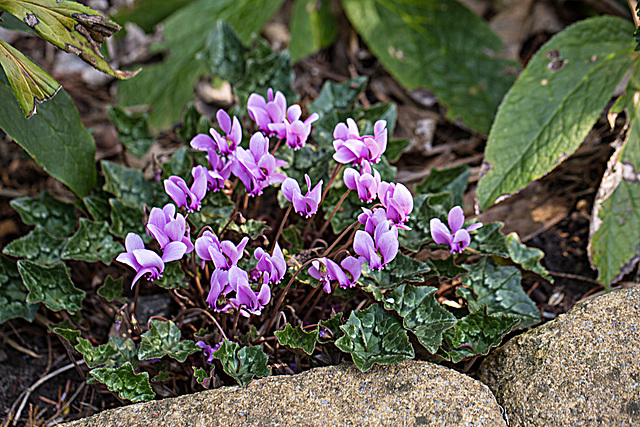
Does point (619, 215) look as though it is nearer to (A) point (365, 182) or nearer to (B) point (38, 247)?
(A) point (365, 182)

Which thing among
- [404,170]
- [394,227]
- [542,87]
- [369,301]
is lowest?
[404,170]

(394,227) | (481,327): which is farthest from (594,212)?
(394,227)

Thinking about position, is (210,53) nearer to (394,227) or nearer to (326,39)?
(326,39)

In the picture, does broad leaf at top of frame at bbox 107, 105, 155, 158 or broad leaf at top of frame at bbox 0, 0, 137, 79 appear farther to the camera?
broad leaf at top of frame at bbox 107, 105, 155, 158

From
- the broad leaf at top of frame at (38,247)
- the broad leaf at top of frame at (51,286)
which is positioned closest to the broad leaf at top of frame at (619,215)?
the broad leaf at top of frame at (51,286)

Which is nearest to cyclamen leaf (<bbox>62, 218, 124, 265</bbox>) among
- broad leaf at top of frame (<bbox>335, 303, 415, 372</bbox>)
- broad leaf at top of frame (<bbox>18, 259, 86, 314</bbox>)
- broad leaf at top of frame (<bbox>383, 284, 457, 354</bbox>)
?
broad leaf at top of frame (<bbox>18, 259, 86, 314</bbox>)

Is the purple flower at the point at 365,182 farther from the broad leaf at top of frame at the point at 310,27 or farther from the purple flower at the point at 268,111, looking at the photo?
the broad leaf at top of frame at the point at 310,27

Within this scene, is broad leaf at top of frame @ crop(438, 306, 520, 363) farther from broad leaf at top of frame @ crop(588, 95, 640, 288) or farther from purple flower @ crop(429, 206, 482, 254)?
broad leaf at top of frame @ crop(588, 95, 640, 288)
